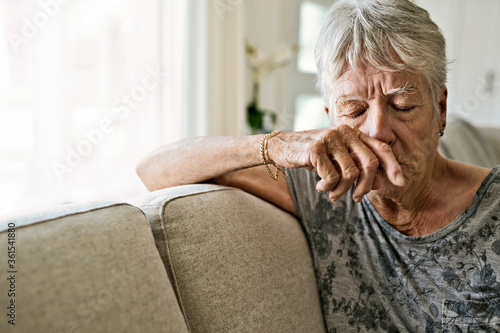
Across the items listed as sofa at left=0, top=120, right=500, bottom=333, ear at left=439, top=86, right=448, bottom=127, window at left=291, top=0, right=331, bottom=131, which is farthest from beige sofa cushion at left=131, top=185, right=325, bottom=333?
window at left=291, top=0, right=331, bottom=131

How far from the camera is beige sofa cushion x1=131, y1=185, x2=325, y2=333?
851 mm

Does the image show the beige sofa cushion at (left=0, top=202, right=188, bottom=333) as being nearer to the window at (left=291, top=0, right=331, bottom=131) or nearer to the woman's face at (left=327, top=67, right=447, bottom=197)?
the woman's face at (left=327, top=67, right=447, bottom=197)

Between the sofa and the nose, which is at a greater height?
the nose

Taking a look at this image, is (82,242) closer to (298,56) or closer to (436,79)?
(436,79)

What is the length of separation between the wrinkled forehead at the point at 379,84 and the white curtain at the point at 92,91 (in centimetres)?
121

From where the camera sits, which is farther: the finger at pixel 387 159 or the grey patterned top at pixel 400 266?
the grey patterned top at pixel 400 266

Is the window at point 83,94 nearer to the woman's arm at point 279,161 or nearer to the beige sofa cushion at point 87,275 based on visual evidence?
the woman's arm at point 279,161

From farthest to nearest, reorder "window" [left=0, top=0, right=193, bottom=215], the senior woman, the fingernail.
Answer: "window" [left=0, top=0, right=193, bottom=215], the senior woman, the fingernail

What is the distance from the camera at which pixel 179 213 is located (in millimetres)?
913

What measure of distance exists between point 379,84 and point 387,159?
0.21m

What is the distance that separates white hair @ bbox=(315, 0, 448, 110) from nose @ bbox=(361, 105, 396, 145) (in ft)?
0.32

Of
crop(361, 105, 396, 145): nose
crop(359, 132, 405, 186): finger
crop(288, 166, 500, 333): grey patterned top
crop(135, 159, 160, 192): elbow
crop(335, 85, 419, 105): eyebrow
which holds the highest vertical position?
crop(335, 85, 419, 105): eyebrow

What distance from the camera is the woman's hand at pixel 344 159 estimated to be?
2.86 feet

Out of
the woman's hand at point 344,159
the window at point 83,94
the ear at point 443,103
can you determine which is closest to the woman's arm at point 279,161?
the woman's hand at point 344,159
